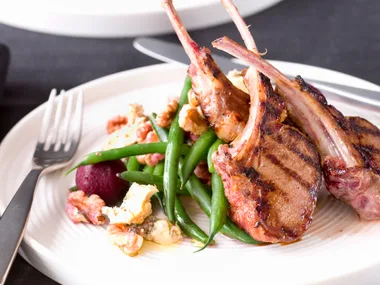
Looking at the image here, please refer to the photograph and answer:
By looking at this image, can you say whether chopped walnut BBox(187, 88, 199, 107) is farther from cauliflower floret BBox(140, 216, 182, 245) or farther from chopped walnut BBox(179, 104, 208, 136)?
cauliflower floret BBox(140, 216, 182, 245)

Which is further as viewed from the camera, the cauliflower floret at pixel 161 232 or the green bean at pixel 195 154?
the green bean at pixel 195 154

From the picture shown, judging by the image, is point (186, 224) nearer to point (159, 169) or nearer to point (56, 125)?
point (159, 169)

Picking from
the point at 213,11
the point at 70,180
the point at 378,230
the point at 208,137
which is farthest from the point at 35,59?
the point at 378,230

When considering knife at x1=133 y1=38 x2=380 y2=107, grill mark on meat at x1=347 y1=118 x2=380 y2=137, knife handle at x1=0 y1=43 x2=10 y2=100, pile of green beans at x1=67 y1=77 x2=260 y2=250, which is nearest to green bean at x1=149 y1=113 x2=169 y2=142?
pile of green beans at x1=67 y1=77 x2=260 y2=250

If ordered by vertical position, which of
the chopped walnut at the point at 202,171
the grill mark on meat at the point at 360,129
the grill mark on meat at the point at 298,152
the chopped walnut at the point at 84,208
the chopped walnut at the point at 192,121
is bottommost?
the chopped walnut at the point at 84,208

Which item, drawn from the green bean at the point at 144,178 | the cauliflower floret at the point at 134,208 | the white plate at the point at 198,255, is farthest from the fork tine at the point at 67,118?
the cauliflower floret at the point at 134,208

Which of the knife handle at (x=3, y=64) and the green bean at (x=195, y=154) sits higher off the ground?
the green bean at (x=195, y=154)

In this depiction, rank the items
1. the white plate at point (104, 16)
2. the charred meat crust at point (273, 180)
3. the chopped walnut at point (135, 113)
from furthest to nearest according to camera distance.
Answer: the white plate at point (104, 16), the chopped walnut at point (135, 113), the charred meat crust at point (273, 180)

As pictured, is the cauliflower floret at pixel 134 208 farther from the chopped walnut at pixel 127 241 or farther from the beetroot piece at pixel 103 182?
the beetroot piece at pixel 103 182
